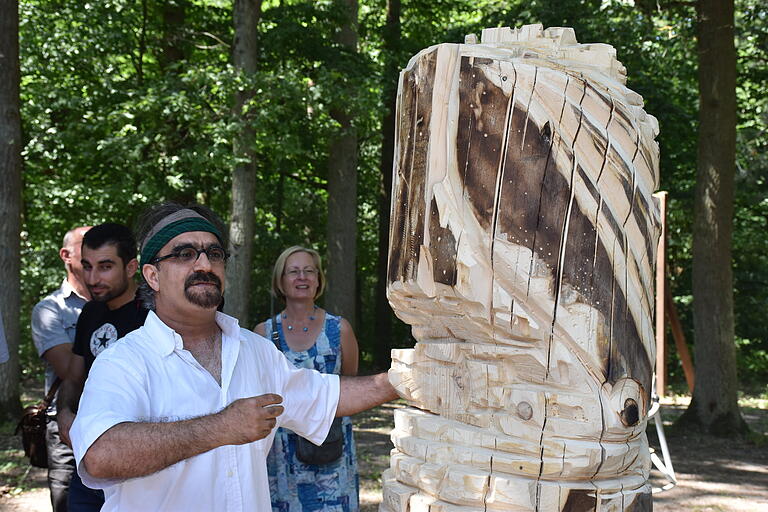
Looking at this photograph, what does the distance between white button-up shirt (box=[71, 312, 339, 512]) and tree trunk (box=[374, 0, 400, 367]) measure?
8700mm

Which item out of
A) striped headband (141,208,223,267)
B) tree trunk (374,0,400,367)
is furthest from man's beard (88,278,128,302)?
tree trunk (374,0,400,367)

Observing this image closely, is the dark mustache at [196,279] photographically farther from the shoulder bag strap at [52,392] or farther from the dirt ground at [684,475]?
the dirt ground at [684,475]

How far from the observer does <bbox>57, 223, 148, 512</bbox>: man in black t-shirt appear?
3127mm

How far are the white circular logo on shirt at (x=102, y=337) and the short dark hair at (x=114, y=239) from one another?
0.35 metres

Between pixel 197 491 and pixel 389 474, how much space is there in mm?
648

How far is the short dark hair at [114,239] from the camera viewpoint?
336 cm

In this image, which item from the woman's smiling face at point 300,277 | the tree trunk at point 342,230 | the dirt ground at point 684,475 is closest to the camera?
the woman's smiling face at point 300,277

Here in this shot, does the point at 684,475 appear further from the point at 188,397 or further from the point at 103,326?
the point at 188,397

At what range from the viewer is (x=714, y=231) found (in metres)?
7.90

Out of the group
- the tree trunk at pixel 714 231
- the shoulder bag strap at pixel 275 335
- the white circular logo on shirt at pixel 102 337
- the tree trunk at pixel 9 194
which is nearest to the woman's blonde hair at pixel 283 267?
the shoulder bag strap at pixel 275 335

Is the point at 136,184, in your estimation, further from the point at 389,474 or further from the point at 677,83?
the point at 389,474

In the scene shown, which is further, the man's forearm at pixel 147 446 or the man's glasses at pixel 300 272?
the man's glasses at pixel 300 272

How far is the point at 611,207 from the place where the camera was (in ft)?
7.03

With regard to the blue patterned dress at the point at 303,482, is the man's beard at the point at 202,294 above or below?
above
